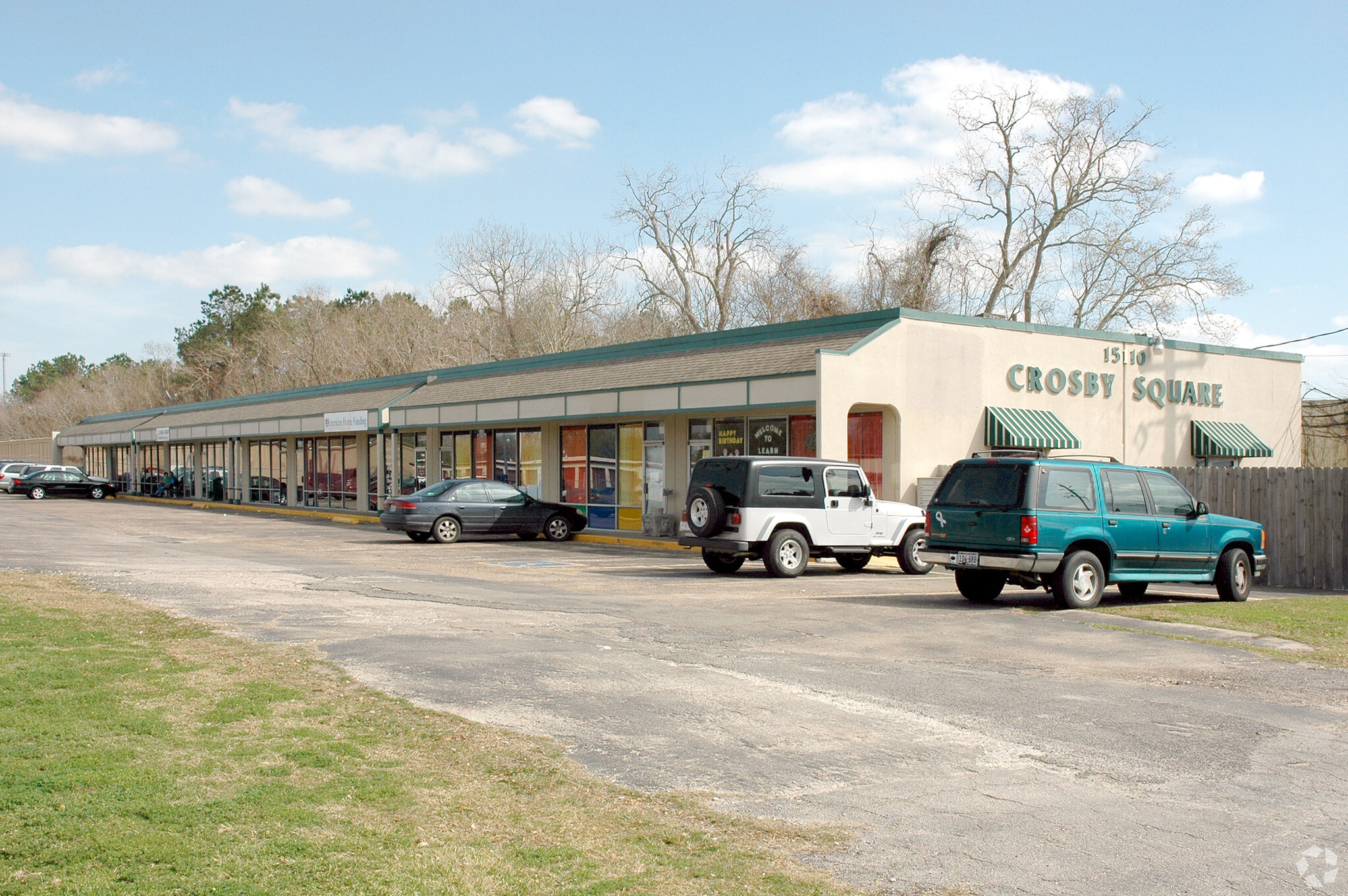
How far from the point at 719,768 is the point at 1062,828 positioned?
1890mm

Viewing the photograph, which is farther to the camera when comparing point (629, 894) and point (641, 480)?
point (641, 480)

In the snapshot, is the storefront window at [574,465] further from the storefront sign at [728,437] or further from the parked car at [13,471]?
the parked car at [13,471]

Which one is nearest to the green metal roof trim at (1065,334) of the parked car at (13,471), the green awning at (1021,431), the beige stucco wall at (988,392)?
the beige stucco wall at (988,392)

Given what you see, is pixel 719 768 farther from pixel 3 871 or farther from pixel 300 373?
pixel 300 373

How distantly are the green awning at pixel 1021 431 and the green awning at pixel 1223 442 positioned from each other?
5488mm

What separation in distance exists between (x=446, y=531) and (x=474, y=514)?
0.77 m

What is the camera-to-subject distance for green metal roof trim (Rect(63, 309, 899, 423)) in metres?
23.9

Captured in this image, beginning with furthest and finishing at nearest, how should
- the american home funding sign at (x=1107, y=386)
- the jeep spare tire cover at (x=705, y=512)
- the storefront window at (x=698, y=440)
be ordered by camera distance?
the storefront window at (x=698, y=440)
the american home funding sign at (x=1107, y=386)
the jeep spare tire cover at (x=705, y=512)

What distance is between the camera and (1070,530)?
13984 millimetres

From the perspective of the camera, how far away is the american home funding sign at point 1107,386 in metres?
25.1

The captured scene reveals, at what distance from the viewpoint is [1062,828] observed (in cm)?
548

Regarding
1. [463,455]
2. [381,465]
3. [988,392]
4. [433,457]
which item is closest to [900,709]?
[988,392]

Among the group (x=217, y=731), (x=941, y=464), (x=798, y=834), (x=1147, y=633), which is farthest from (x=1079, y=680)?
(x=941, y=464)

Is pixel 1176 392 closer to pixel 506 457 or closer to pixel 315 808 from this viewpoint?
pixel 506 457
